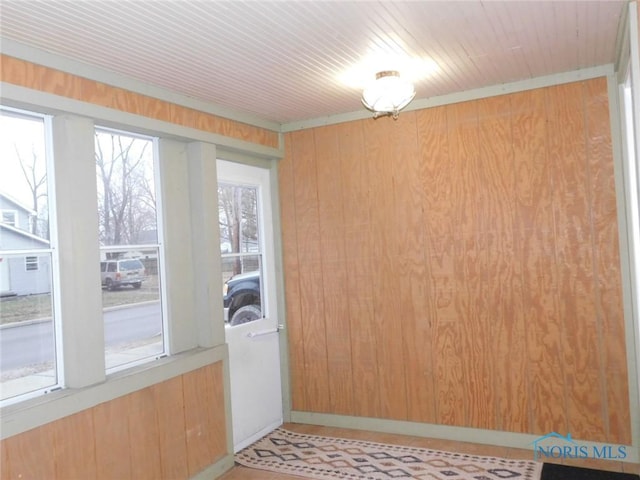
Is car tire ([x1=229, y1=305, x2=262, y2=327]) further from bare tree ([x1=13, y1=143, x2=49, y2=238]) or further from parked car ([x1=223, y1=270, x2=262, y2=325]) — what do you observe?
bare tree ([x1=13, y1=143, x2=49, y2=238])

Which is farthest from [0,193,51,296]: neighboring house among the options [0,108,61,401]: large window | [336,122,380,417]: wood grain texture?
[336,122,380,417]: wood grain texture

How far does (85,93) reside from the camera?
246cm

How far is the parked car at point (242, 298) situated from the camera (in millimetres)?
3548

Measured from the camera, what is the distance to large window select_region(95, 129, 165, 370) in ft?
8.82

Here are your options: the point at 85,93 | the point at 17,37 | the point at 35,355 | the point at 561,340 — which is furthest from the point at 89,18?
the point at 561,340

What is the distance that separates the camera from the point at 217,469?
3125mm

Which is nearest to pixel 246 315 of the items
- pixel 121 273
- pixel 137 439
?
pixel 121 273

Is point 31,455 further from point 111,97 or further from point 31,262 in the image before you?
point 111,97

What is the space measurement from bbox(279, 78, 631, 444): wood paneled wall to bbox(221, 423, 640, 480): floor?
0.45ft

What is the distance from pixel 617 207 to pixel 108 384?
9.99 ft

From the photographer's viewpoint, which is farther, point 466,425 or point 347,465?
point 466,425

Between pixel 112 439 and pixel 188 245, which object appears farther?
pixel 188 245

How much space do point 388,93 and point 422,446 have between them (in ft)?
7.71

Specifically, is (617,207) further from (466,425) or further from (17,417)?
(17,417)
